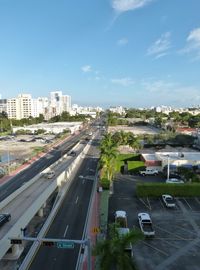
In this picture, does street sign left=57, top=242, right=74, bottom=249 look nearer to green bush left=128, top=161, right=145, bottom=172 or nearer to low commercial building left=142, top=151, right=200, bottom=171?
low commercial building left=142, top=151, right=200, bottom=171

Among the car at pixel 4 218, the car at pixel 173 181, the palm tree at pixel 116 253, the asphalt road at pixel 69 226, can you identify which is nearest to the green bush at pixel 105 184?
the asphalt road at pixel 69 226

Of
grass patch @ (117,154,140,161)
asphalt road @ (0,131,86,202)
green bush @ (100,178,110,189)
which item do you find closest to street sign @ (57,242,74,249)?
asphalt road @ (0,131,86,202)

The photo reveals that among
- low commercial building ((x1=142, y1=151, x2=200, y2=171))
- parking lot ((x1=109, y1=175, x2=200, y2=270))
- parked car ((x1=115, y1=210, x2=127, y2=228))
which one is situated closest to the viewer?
parking lot ((x1=109, y1=175, x2=200, y2=270))

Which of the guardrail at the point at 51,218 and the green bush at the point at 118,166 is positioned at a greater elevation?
the green bush at the point at 118,166

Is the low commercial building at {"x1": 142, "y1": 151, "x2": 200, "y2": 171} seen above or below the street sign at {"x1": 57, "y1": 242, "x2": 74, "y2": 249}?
below

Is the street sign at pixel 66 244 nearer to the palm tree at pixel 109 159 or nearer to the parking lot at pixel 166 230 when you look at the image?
the parking lot at pixel 166 230

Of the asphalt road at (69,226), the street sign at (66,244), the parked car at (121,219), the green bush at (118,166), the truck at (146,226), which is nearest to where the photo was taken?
the street sign at (66,244)

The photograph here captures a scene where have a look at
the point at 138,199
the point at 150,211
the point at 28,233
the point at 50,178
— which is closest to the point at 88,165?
the point at 50,178
